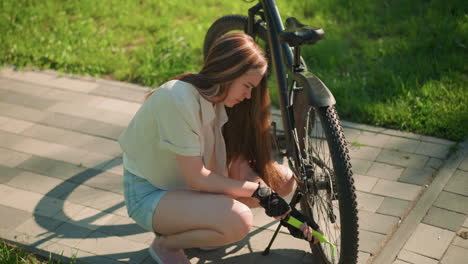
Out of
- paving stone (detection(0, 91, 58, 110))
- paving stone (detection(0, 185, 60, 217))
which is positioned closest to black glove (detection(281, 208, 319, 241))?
paving stone (detection(0, 185, 60, 217))

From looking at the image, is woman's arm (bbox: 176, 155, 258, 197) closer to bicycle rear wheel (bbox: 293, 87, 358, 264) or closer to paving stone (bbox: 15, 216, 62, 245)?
bicycle rear wheel (bbox: 293, 87, 358, 264)

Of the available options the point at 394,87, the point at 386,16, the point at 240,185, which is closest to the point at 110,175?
the point at 240,185

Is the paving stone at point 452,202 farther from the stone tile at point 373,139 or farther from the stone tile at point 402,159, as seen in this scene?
the stone tile at point 373,139

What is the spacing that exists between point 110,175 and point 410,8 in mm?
3175

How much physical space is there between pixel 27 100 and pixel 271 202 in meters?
2.66

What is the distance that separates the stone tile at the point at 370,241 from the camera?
9.56 feet

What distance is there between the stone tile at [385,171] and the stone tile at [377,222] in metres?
0.37

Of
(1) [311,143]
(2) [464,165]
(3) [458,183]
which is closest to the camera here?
(1) [311,143]


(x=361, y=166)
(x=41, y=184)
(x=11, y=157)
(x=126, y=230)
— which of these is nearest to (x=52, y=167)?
(x=41, y=184)

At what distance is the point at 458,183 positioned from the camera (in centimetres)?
334

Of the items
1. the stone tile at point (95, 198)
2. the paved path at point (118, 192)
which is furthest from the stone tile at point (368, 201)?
the stone tile at point (95, 198)

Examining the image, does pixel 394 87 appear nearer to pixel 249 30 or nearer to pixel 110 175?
pixel 249 30

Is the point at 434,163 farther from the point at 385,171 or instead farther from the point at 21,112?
the point at 21,112

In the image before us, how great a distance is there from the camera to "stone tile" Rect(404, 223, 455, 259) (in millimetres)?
2867
